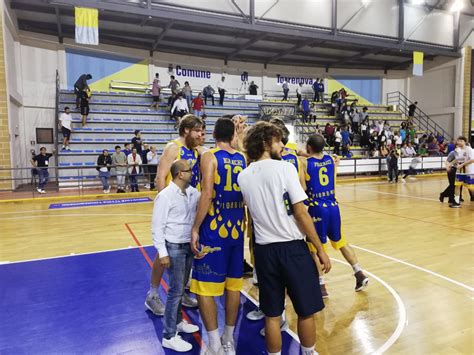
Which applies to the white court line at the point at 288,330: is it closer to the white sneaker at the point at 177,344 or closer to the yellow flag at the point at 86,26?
the white sneaker at the point at 177,344

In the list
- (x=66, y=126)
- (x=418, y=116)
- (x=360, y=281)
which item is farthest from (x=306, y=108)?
Result: (x=360, y=281)

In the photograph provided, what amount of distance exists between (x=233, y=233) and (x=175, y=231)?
512 mm

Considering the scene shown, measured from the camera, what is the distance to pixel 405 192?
11.9 m

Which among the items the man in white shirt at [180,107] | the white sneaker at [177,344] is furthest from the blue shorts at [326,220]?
the man in white shirt at [180,107]

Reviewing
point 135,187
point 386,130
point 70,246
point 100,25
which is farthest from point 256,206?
point 386,130

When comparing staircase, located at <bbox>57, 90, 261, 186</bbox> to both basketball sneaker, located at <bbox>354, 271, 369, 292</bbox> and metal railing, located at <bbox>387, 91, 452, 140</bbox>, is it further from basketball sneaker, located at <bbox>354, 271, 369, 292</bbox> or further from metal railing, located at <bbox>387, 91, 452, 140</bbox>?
metal railing, located at <bbox>387, 91, 452, 140</bbox>

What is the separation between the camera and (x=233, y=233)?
8.70ft

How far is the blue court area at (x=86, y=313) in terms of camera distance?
2.96 meters

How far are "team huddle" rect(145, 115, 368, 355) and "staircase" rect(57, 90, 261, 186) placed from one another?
1161 centimetres

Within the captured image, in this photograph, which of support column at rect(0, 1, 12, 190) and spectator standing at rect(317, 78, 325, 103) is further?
spectator standing at rect(317, 78, 325, 103)

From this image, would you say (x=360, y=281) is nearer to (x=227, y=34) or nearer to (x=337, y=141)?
(x=337, y=141)

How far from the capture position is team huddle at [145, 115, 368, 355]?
2.27 m

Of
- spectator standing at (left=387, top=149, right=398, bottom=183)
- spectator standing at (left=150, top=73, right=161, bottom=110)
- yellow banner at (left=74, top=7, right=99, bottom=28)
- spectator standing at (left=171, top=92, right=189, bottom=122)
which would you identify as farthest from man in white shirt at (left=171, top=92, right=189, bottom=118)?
spectator standing at (left=387, top=149, right=398, bottom=183)

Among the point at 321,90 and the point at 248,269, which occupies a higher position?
the point at 321,90
